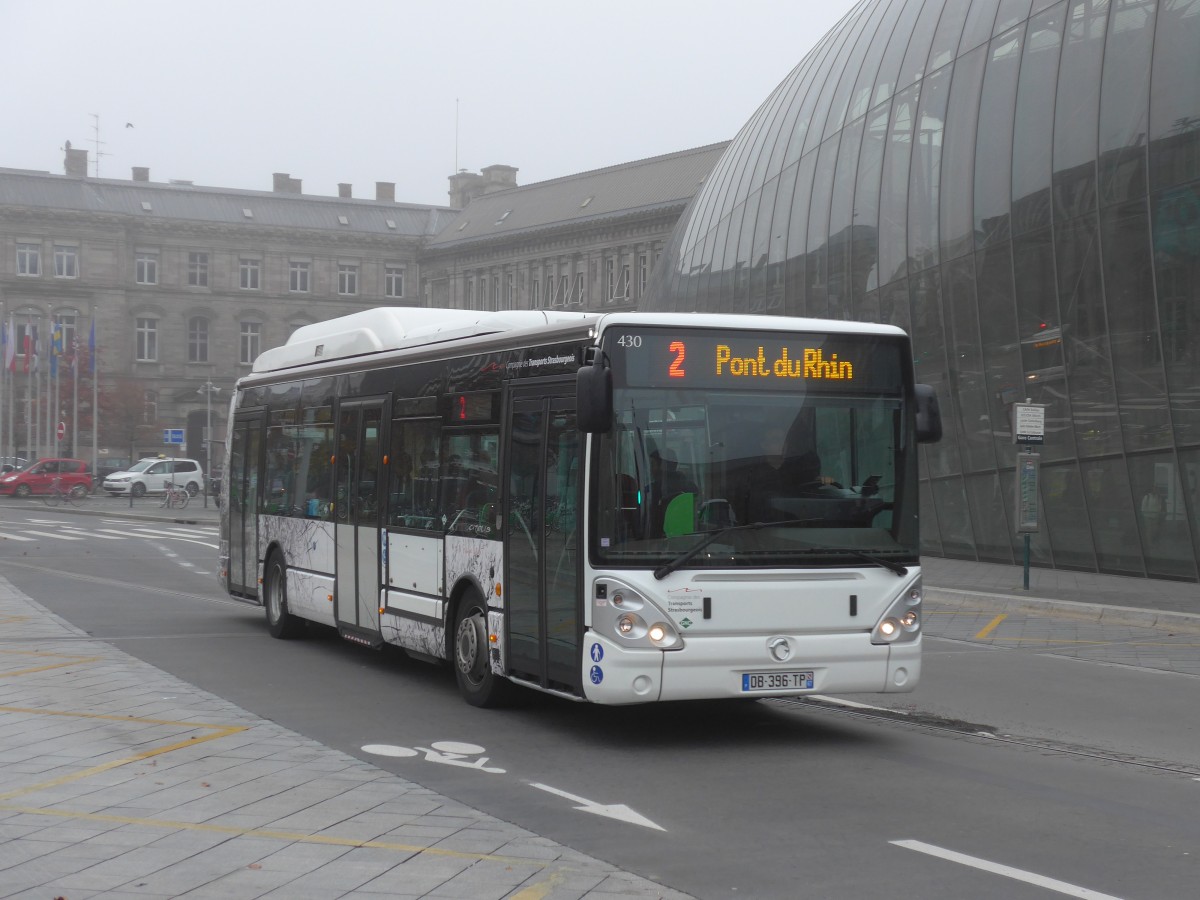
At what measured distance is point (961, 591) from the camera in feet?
71.3

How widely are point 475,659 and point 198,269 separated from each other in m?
101

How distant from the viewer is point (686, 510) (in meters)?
9.59

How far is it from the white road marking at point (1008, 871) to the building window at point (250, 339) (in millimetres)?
105856

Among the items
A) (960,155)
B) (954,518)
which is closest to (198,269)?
(960,155)

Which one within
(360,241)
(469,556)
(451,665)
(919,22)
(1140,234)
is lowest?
(451,665)

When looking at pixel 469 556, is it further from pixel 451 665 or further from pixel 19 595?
pixel 19 595

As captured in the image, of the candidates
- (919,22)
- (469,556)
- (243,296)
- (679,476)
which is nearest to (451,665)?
(469,556)

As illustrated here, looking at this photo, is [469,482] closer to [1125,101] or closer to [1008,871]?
[1008,871]

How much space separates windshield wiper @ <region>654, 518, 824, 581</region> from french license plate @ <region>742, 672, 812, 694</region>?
797 mm

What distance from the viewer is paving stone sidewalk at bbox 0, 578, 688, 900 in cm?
612

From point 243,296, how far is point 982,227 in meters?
87.5

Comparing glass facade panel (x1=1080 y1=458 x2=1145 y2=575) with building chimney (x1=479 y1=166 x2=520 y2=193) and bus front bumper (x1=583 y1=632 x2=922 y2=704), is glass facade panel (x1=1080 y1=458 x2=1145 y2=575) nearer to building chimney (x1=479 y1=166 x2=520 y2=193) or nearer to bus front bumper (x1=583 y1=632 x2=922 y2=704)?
bus front bumper (x1=583 y1=632 x2=922 y2=704)

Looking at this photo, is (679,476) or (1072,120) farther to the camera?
(1072,120)

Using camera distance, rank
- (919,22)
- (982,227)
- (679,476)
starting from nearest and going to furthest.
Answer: (679,476) < (982,227) < (919,22)
